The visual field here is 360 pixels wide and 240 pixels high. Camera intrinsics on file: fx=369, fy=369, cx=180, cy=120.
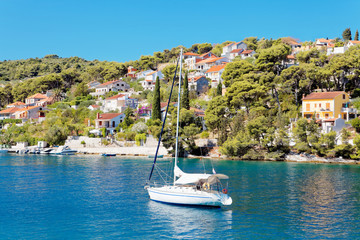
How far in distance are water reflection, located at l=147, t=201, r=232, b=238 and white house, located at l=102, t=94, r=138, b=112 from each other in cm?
6751

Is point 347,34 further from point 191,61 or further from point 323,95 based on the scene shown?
point 323,95

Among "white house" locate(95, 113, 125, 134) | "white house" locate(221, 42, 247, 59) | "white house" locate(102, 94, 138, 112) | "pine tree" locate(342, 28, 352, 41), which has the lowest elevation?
"white house" locate(95, 113, 125, 134)

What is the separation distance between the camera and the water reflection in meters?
21.5

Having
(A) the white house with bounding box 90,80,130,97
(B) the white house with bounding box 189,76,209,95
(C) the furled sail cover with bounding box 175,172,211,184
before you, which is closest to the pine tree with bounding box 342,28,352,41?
(B) the white house with bounding box 189,76,209,95

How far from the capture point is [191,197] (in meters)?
26.2

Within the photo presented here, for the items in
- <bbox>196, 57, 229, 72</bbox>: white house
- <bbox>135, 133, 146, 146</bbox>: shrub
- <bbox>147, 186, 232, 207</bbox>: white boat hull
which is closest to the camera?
<bbox>147, 186, 232, 207</bbox>: white boat hull

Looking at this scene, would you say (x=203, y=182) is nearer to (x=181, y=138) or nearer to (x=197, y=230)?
(x=197, y=230)

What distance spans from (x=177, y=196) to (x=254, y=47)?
4246 inches

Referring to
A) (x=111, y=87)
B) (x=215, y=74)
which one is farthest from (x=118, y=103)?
Result: (x=215, y=74)

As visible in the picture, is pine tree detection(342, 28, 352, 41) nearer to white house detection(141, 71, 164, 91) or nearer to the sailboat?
white house detection(141, 71, 164, 91)

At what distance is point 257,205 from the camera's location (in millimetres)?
27375

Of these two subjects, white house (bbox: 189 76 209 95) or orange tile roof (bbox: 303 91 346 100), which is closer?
orange tile roof (bbox: 303 91 346 100)

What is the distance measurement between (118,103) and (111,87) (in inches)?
656

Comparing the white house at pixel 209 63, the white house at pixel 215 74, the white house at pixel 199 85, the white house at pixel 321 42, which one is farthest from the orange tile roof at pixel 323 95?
the white house at pixel 321 42
